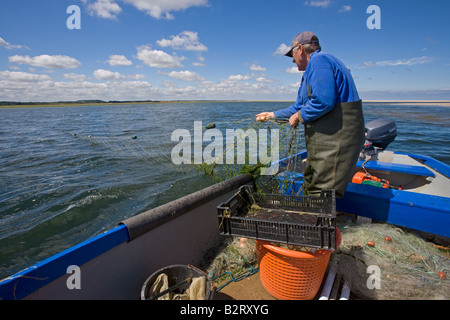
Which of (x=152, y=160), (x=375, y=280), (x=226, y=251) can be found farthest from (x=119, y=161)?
(x=375, y=280)

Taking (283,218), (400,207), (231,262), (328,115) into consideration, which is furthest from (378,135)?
(231,262)

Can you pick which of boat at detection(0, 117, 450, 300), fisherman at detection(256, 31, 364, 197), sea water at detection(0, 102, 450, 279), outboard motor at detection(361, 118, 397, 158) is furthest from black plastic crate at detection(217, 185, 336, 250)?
outboard motor at detection(361, 118, 397, 158)

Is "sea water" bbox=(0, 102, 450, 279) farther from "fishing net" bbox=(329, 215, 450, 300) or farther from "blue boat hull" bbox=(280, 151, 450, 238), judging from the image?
"fishing net" bbox=(329, 215, 450, 300)

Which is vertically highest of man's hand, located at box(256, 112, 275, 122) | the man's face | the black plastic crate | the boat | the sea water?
the man's face

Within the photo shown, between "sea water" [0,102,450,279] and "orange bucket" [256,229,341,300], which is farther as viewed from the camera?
"sea water" [0,102,450,279]

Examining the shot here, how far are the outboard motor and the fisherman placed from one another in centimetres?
365

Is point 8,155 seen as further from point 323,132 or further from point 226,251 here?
point 323,132

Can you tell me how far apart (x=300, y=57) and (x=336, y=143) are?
Answer: 0.99 meters

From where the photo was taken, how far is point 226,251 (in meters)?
3.08

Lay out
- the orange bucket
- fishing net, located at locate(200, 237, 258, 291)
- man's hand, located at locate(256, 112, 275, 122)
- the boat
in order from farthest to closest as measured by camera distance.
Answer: man's hand, located at locate(256, 112, 275, 122) → fishing net, located at locate(200, 237, 258, 291) → the orange bucket → the boat

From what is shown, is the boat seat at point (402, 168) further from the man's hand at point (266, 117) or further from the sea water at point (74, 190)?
the man's hand at point (266, 117)

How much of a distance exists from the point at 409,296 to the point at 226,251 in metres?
1.85

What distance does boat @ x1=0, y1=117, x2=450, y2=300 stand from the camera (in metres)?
1.74

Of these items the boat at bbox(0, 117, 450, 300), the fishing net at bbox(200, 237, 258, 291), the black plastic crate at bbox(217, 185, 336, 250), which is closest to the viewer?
the boat at bbox(0, 117, 450, 300)
